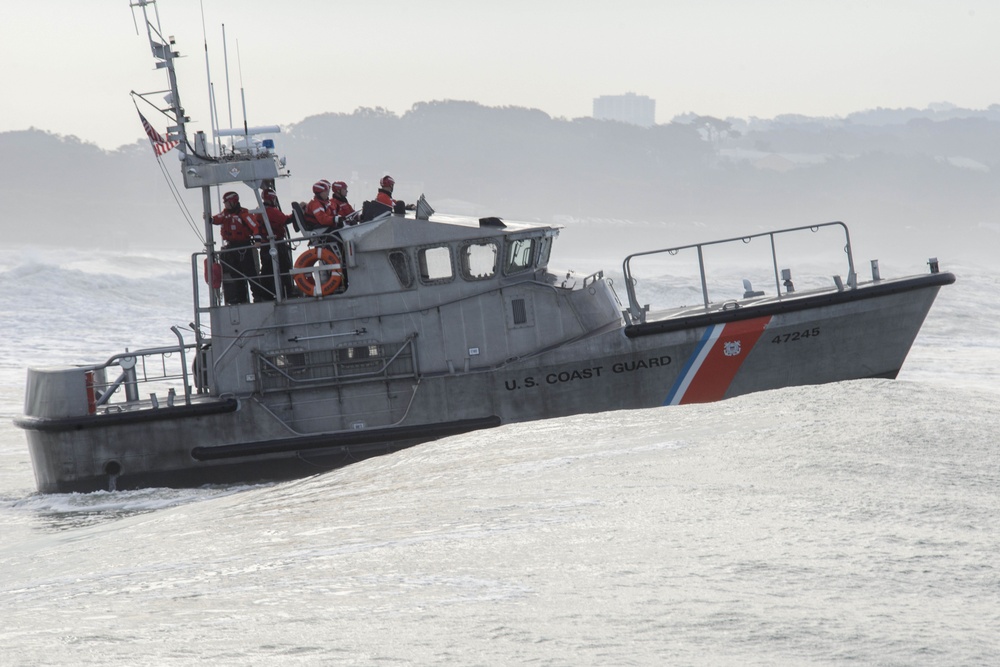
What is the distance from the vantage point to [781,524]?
13.8 feet

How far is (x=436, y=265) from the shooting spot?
387 inches

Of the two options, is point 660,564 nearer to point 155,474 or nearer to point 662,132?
point 155,474

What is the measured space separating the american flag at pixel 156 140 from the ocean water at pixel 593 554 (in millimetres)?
3998

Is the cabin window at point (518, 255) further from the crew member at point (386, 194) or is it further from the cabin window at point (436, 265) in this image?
the crew member at point (386, 194)

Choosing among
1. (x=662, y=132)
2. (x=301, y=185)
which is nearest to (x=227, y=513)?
(x=301, y=185)

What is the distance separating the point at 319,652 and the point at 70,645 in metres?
1.02

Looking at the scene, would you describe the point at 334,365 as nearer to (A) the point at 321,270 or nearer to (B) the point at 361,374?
(B) the point at 361,374

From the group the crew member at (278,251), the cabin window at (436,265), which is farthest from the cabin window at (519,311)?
the crew member at (278,251)

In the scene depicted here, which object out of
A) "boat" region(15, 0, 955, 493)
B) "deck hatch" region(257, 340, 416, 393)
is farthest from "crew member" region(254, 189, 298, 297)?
"deck hatch" region(257, 340, 416, 393)

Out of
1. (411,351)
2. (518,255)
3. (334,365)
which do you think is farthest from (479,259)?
(334,365)

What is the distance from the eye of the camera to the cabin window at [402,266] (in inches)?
384

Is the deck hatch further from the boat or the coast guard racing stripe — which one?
the coast guard racing stripe

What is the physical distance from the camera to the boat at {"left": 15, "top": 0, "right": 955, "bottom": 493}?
9.48 meters

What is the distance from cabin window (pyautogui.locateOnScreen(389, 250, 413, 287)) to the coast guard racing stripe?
2722mm
